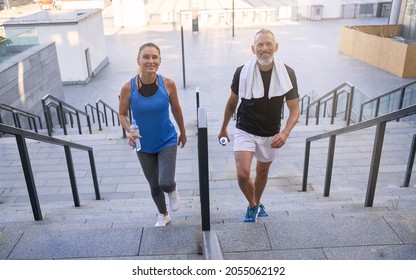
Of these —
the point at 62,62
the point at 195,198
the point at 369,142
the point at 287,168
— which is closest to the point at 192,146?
the point at 287,168

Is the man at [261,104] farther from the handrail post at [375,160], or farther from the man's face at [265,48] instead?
the handrail post at [375,160]

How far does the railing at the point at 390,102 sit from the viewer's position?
26.3 ft

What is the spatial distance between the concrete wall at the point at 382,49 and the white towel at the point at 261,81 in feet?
44.7

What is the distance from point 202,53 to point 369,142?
1473 centimetres

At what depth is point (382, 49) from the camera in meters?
16.2

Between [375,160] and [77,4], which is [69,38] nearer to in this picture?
[375,160]

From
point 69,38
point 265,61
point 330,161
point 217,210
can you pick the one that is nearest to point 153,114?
point 265,61

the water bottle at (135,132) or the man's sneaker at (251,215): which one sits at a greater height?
the water bottle at (135,132)

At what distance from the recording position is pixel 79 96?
48.8ft

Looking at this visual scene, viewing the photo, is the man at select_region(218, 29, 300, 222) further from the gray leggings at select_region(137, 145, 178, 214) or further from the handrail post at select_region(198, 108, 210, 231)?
the handrail post at select_region(198, 108, 210, 231)

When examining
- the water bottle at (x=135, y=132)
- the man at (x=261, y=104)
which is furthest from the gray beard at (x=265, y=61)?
the water bottle at (x=135, y=132)

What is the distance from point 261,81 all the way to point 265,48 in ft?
0.81

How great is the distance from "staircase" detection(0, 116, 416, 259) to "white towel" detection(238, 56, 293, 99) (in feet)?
3.29

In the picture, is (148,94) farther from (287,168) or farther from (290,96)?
(287,168)
